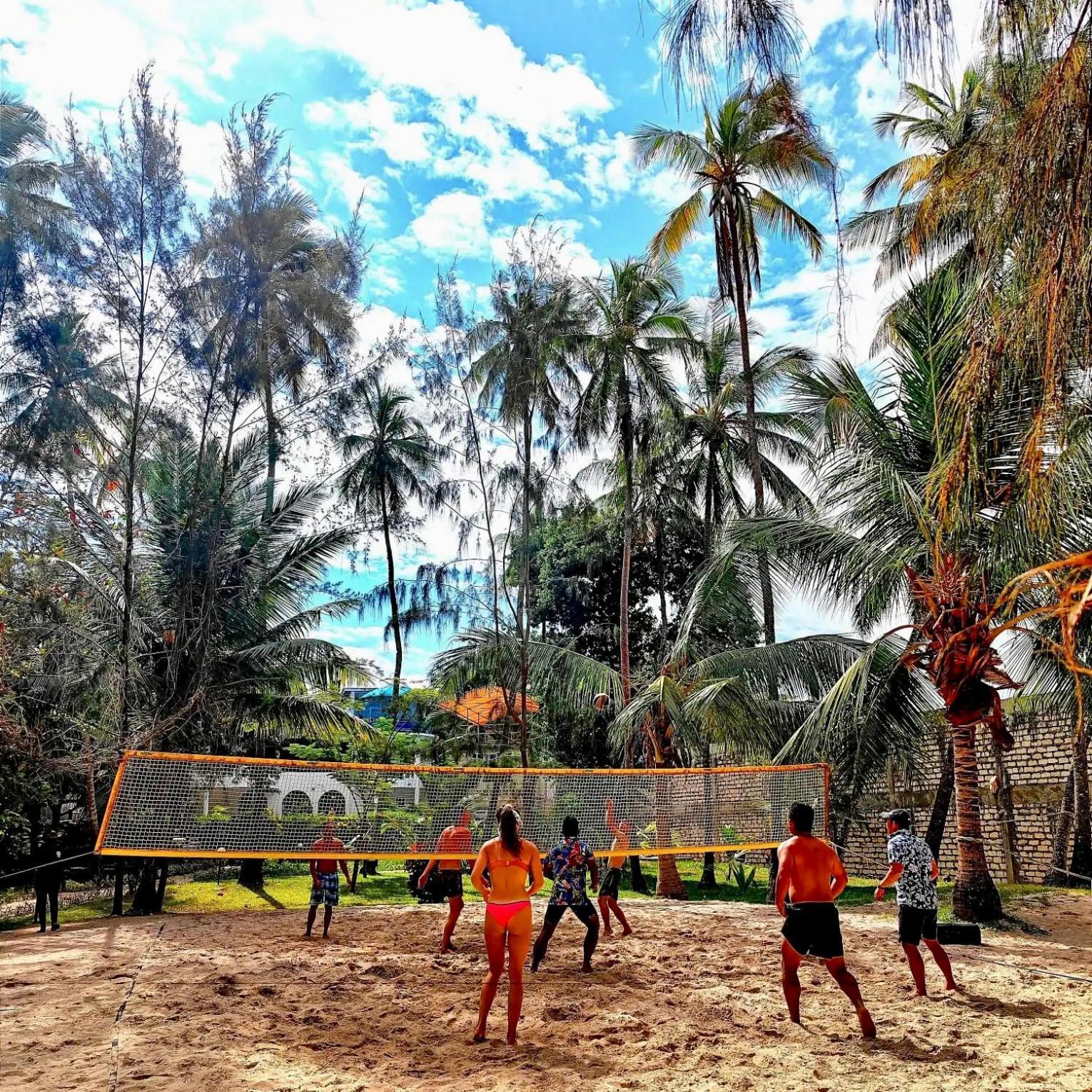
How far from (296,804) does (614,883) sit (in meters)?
4.46

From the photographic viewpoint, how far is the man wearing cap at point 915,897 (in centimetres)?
673

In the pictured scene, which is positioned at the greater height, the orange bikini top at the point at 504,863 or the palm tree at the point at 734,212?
the palm tree at the point at 734,212

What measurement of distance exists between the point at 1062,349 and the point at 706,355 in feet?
55.0

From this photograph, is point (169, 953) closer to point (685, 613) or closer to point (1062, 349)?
point (685, 613)

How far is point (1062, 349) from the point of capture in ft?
13.0

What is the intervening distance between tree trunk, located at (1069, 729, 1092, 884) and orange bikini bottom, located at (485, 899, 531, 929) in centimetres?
1119

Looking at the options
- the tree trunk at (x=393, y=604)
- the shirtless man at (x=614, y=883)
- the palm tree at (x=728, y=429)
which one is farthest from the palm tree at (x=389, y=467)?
the shirtless man at (x=614, y=883)

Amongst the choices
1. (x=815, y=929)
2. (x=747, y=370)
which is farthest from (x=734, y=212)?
(x=815, y=929)

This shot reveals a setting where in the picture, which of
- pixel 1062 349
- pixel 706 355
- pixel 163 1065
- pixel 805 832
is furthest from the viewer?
pixel 706 355

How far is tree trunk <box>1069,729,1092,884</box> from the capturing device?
45.2 feet

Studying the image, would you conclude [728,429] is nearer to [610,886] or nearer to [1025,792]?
[1025,792]

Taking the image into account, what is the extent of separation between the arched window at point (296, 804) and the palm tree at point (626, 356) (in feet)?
23.8

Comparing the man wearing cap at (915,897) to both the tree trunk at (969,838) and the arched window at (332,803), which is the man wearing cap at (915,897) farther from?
the arched window at (332,803)

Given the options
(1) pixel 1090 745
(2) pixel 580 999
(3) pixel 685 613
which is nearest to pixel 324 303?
(3) pixel 685 613
